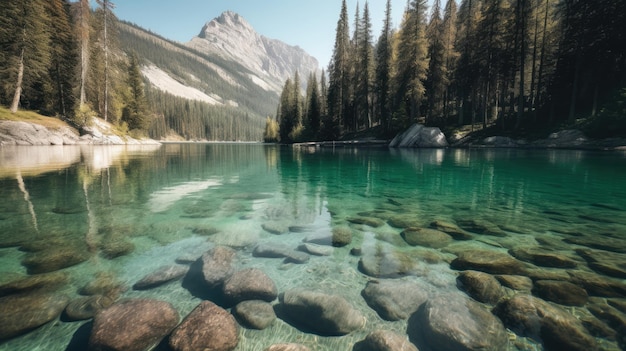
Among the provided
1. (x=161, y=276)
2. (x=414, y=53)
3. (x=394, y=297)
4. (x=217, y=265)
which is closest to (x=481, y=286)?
(x=394, y=297)

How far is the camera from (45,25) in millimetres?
36625

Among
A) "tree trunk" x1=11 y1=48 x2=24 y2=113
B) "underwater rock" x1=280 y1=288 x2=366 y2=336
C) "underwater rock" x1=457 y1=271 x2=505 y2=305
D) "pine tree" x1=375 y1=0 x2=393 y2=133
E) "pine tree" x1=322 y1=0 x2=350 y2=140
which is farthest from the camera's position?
→ "pine tree" x1=322 y1=0 x2=350 y2=140

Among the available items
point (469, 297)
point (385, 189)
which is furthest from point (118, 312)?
point (385, 189)

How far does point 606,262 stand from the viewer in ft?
15.8

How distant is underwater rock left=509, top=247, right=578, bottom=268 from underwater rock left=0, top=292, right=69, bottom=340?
7362 millimetres

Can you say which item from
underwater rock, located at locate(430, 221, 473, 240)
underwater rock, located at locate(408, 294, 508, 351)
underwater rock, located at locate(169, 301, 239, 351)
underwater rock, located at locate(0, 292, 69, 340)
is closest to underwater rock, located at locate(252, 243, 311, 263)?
underwater rock, located at locate(169, 301, 239, 351)

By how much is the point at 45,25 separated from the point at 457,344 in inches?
2170

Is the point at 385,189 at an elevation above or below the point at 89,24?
below

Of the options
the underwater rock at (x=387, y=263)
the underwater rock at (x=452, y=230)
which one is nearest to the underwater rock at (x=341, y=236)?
the underwater rock at (x=387, y=263)

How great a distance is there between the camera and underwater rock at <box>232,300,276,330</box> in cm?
339

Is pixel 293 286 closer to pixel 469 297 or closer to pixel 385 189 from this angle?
pixel 469 297

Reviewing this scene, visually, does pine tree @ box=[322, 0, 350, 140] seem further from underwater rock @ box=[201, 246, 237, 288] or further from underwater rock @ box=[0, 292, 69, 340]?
underwater rock @ box=[0, 292, 69, 340]

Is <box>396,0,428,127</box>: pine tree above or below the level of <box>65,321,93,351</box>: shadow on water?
above

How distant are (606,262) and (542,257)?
3.11 feet
